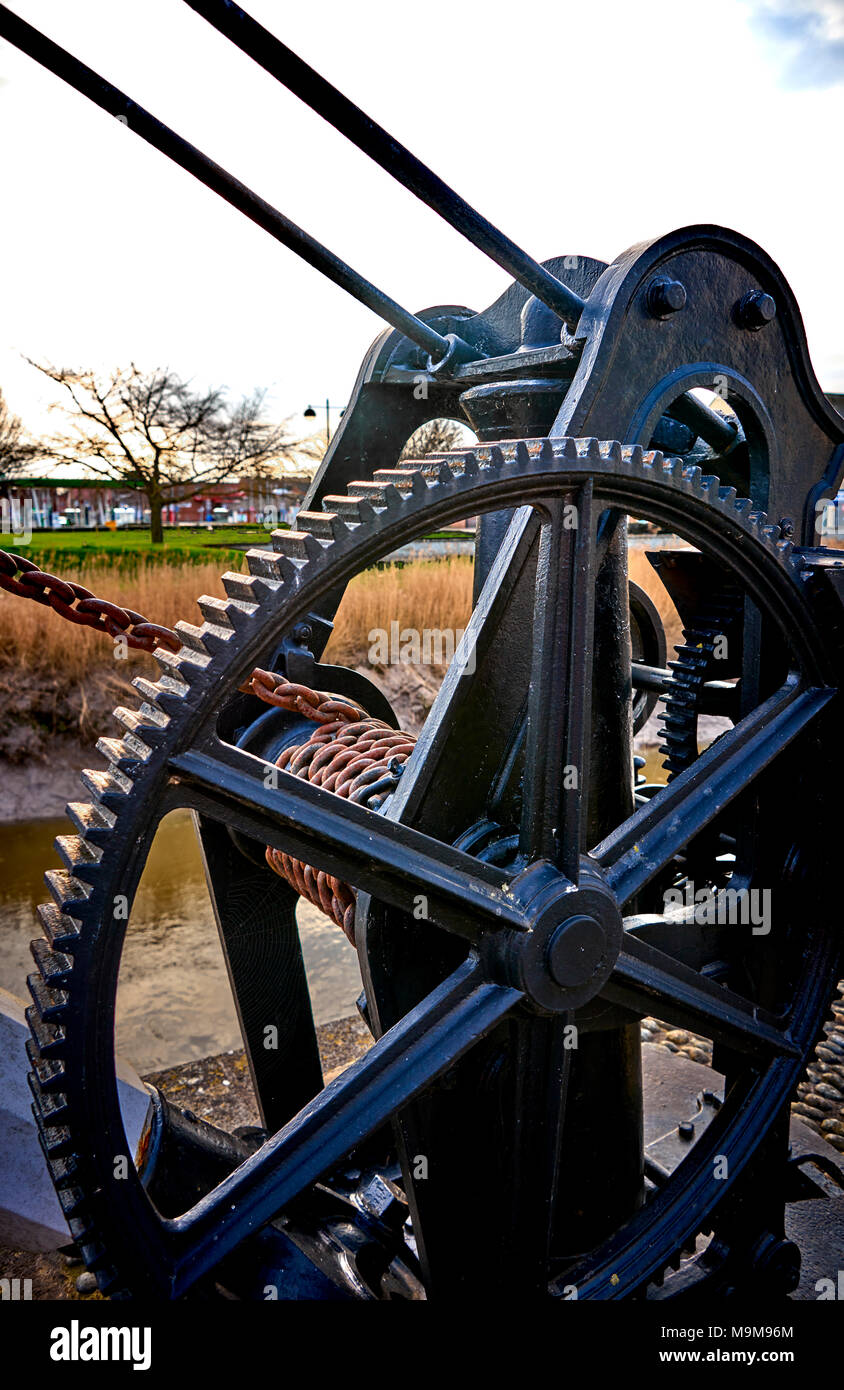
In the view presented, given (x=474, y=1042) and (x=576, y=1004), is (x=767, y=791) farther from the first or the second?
(x=474, y=1042)

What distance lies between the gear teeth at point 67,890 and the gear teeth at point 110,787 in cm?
10

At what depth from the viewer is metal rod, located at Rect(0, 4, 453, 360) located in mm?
1544

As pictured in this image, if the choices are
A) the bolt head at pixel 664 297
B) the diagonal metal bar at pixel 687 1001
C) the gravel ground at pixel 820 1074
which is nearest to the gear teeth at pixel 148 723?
the diagonal metal bar at pixel 687 1001

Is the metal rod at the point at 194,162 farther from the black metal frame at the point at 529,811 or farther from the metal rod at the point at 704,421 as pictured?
the metal rod at the point at 704,421

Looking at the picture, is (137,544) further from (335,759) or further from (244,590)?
(244,590)

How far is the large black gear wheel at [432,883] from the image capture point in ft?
4.33

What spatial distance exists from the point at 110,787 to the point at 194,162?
3.31 feet

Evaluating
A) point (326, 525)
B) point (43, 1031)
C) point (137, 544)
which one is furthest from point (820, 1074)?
point (137, 544)

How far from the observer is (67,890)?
1.37 m

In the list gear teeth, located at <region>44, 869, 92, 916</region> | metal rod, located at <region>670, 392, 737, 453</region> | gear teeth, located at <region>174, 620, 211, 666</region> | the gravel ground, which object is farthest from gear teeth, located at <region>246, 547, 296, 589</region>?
the gravel ground

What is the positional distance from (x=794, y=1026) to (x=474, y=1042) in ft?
2.72

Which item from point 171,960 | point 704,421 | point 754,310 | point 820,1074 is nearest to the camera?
point 754,310

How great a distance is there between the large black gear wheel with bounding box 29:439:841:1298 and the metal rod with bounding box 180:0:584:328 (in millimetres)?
360
